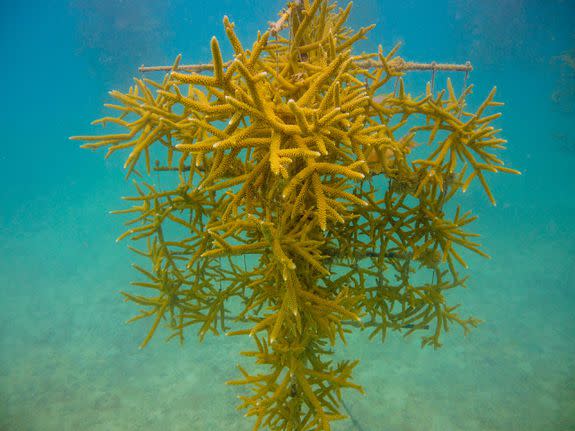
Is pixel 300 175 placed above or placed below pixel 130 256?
below

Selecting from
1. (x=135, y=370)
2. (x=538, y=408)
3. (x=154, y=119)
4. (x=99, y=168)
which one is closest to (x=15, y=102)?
(x=99, y=168)

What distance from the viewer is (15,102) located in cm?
2695

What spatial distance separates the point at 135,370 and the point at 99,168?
70.5 feet

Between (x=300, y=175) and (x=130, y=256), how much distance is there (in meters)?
11.7

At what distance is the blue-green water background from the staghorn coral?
3.53 m

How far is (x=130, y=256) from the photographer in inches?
459

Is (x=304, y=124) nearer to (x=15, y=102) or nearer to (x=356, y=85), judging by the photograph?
(x=356, y=85)

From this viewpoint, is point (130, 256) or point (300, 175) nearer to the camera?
point (300, 175)

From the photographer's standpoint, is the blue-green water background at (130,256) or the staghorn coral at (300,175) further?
the blue-green water background at (130,256)

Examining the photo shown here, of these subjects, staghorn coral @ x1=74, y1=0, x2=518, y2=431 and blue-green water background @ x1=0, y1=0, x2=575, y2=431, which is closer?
staghorn coral @ x1=74, y1=0, x2=518, y2=431

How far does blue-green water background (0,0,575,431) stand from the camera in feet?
18.1

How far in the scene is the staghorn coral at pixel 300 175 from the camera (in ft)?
4.88

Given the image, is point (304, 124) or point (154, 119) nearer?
point (304, 124)

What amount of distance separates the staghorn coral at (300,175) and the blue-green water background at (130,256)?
3.53 metres
